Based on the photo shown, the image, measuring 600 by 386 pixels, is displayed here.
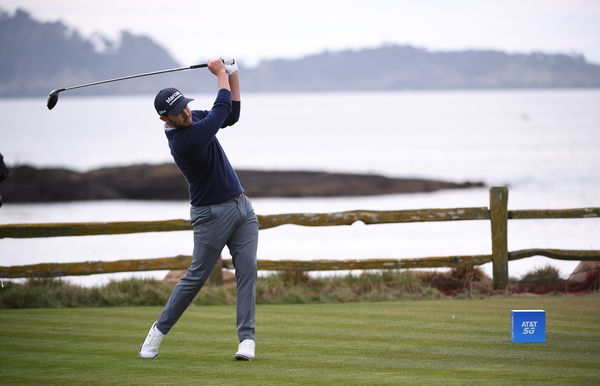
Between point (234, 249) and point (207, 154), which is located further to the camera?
point (234, 249)

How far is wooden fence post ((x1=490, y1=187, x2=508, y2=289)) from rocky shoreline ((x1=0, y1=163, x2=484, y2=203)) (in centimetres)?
3307

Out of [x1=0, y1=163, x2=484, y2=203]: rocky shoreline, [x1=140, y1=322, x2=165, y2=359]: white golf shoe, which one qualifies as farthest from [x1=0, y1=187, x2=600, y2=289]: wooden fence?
[x1=0, y1=163, x2=484, y2=203]: rocky shoreline

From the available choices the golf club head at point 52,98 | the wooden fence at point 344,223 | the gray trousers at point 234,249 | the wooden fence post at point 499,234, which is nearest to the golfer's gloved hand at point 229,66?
the gray trousers at point 234,249

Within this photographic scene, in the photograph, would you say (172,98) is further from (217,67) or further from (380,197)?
(380,197)

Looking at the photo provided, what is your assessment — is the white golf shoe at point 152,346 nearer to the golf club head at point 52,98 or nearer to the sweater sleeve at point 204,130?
the sweater sleeve at point 204,130

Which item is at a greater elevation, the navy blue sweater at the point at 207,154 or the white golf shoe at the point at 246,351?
the navy blue sweater at the point at 207,154

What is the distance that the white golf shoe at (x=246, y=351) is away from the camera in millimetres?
6949

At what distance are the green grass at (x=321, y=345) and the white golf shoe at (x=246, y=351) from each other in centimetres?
6

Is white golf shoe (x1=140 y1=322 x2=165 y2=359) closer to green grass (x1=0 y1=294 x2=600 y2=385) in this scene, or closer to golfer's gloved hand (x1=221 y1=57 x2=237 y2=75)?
green grass (x1=0 y1=294 x2=600 y2=385)

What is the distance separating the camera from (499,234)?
10719 millimetres

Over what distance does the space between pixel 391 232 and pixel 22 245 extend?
33.1 ft

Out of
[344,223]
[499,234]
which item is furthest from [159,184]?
[499,234]

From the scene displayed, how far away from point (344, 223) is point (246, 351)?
3952 mm

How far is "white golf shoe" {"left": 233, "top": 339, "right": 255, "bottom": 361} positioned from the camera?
274 inches
